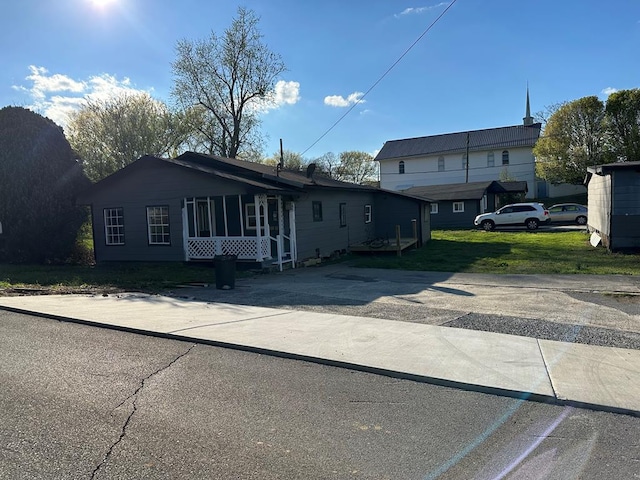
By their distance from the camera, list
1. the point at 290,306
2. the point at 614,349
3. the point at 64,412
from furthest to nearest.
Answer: the point at 290,306 < the point at 614,349 < the point at 64,412

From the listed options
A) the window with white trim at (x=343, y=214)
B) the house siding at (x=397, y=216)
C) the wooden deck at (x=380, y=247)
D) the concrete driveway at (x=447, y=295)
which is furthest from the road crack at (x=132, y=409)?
the house siding at (x=397, y=216)

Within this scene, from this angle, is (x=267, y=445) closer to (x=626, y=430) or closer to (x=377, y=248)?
(x=626, y=430)

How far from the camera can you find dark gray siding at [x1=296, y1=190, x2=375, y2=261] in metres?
17.0

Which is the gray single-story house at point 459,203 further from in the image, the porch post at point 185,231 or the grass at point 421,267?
the porch post at point 185,231

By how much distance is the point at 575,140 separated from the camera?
133 ft

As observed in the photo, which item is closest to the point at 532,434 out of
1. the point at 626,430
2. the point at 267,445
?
the point at 626,430

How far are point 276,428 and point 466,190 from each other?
34634 mm

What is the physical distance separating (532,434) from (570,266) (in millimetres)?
11904

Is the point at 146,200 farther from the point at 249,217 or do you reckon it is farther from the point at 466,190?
the point at 466,190

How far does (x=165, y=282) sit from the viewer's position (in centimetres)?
1298

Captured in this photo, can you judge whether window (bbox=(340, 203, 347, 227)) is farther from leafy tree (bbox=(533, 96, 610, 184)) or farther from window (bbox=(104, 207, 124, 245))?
leafy tree (bbox=(533, 96, 610, 184))

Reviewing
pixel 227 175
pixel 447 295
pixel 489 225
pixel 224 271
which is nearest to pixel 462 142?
pixel 489 225

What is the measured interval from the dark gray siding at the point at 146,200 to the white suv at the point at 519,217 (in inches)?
851

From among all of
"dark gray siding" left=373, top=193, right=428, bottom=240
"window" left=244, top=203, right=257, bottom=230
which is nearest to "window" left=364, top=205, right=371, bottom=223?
"dark gray siding" left=373, top=193, right=428, bottom=240
